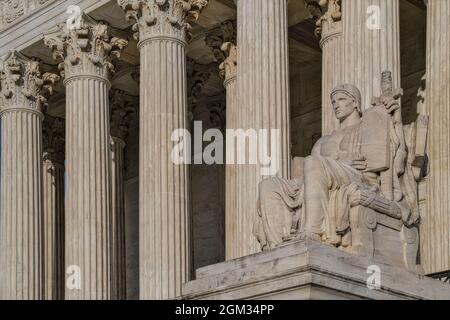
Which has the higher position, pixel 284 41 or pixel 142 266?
pixel 284 41

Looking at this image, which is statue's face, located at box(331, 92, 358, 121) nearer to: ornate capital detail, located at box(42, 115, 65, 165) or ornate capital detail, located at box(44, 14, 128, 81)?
ornate capital detail, located at box(44, 14, 128, 81)

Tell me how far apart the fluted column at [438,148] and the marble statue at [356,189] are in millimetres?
4900

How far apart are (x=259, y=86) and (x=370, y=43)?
11.4 ft

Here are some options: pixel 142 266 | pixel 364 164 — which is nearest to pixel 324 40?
pixel 142 266

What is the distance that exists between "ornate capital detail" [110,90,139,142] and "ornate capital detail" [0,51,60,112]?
390cm

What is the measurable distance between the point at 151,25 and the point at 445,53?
10026 millimetres

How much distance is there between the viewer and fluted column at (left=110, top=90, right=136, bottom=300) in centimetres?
4277

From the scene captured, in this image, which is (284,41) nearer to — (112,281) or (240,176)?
(240,176)

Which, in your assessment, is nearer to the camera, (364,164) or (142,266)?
(364,164)

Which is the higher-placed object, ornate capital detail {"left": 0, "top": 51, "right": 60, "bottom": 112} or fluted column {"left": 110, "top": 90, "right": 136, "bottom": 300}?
ornate capital detail {"left": 0, "top": 51, "right": 60, "bottom": 112}

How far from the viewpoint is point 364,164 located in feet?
85.9

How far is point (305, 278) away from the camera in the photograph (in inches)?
859

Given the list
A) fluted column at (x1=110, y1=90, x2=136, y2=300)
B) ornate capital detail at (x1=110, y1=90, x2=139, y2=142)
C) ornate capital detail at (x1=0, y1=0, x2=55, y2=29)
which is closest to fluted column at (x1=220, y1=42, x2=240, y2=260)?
fluted column at (x1=110, y1=90, x2=136, y2=300)

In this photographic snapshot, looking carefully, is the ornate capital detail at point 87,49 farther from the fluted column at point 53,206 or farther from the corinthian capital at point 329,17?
the corinthian capital at point 329,17
